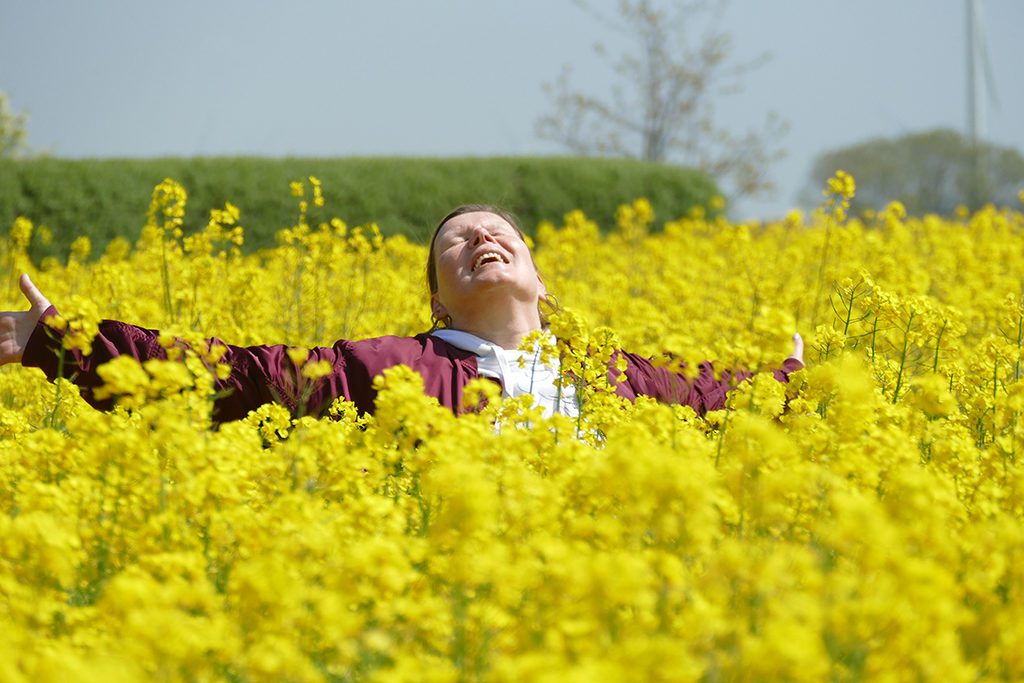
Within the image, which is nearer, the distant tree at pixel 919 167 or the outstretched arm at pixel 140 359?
the outstretched arm at pixel 140 359

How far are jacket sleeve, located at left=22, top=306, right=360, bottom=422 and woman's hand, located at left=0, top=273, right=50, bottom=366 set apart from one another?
0.10ft

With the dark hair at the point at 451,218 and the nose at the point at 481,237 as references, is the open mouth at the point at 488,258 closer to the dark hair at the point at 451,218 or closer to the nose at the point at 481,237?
the nose at the point at 481,237

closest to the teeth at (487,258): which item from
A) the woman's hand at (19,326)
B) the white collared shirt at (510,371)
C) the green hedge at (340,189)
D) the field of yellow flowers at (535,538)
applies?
the white collared shirt at (510,371)

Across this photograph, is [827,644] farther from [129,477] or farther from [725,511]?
[129,477]

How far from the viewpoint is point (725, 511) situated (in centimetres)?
276

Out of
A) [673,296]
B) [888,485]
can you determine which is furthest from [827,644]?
[673,296]

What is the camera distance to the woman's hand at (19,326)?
4.04 metres

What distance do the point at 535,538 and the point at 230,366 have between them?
1760 mm

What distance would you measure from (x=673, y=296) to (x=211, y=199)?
22.3 feet

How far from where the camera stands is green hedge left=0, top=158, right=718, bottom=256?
1262 cm

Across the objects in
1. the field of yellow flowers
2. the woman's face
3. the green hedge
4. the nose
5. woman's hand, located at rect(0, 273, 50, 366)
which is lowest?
the field of yellow flowers

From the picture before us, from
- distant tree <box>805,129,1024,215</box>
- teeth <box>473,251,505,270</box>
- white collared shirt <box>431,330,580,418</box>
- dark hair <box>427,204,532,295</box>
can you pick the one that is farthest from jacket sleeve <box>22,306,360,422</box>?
distant tree <box>805,129,1024,215</box>

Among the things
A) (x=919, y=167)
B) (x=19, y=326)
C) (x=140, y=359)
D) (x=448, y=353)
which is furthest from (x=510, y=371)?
(x=919, y=167)

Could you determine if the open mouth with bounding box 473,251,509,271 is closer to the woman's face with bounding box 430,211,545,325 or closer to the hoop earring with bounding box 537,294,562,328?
the woman's face with bounding box 430,211,545,325
